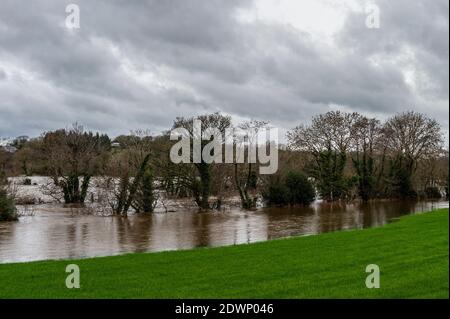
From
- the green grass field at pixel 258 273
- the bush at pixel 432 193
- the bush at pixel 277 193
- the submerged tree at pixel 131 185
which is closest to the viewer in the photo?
the green grass field at pixel 258 273

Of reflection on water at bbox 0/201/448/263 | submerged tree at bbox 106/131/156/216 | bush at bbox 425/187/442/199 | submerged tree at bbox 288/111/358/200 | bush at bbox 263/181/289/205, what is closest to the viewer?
reflection on water at bbox 0/201/448/263

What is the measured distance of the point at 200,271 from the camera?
34.9 feet

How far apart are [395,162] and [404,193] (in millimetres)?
3446

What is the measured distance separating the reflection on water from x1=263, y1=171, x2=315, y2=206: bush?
10.3 meters

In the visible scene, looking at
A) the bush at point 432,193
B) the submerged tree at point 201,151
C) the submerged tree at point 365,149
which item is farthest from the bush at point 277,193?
the bush at point 432,193

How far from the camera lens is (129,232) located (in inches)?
918

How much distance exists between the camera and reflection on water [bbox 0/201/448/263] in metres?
17.5

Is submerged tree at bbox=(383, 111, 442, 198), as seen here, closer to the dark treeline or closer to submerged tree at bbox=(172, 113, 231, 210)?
the dark treeline

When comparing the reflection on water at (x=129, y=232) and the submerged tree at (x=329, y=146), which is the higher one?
the submerged tree at (x=329, y=146)

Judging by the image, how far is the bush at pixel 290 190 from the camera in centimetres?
4144

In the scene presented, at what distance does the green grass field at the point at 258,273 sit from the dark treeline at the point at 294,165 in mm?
23072

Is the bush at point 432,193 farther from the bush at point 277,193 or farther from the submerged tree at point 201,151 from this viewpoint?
the submerged tree at point 201,151

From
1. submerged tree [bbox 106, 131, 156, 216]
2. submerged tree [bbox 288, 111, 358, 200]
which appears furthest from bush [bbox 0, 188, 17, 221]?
submerged tree [bbox 288, 111, 358, 200]

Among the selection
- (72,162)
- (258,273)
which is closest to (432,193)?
(72,162)
